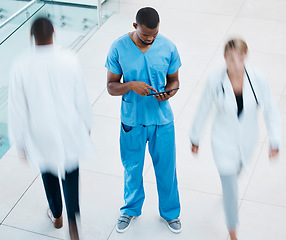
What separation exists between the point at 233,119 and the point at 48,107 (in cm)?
92

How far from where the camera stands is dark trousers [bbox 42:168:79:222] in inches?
111

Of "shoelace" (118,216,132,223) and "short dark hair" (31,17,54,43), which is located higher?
"short dark hair" (31,17,54,43)

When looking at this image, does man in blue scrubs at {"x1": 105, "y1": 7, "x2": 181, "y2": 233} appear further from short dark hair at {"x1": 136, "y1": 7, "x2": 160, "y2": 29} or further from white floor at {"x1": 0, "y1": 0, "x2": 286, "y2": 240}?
white floor at {"x1": 0, "y1": 0, "x2": 286, "y2": 240}

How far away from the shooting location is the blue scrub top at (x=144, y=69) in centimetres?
269

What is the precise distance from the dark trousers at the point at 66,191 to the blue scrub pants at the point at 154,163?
336mm

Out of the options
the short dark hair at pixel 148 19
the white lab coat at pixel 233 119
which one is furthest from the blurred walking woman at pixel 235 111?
the short dark hair at pixel 148 19

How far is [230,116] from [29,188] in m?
1.65

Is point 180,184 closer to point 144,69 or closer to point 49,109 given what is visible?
point 144,69

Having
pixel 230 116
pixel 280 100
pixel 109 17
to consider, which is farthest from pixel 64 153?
pixel 109 17

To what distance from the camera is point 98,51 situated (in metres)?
5.20

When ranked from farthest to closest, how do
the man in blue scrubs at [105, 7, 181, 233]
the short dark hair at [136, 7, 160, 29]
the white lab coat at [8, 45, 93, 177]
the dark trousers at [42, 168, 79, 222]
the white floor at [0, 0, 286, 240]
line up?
1. the white floor at [0, 0, 286, 240]
2. the dark trousers at [42, 168, 79, 222]
3. the man in blue scrubs at [105, 7, 181, 233]
4. the short dark hair at [136, 7, 160, 29]
5. the white lab coat at [8, 45, 93, 177]

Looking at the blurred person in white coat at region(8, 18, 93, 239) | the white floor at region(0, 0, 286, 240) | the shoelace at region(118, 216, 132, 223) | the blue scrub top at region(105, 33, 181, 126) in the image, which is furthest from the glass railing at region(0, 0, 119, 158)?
the shoelace at region(118, 216, 132, 223)

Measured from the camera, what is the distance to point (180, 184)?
3.55 m

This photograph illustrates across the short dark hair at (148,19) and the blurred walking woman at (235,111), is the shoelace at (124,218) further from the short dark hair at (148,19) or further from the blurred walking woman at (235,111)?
the short dark hair at (148,19)
